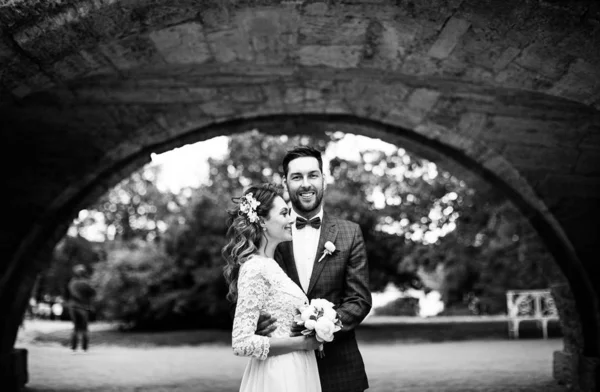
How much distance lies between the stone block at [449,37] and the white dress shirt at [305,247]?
4.37 ft

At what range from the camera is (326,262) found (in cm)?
294

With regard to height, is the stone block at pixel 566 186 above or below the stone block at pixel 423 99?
below

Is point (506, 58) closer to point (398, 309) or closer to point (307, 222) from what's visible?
point (307, 222)

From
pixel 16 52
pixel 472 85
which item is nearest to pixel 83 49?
pixel 16 52

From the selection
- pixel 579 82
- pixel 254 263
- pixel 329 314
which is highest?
pixel 579 82

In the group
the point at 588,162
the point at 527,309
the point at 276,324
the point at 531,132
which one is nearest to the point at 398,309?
the point at 527,309

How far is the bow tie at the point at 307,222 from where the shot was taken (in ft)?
9.95

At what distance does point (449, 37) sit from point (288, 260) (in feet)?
5.47

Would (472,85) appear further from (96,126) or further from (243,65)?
(96,126)

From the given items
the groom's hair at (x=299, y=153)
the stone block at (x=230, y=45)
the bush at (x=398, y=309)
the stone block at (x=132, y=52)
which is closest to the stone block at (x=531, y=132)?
the stone block at (x=230, y=45)

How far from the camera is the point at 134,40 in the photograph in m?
3.99

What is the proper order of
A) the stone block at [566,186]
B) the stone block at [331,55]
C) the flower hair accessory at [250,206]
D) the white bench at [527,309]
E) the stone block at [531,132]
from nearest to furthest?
1. the flower hair accessory at [250,206]
2. the stone block at [331,55]
3. the stone block at [531,132]
4. the stone block at [566,186]
5. the white bench at [527,309]

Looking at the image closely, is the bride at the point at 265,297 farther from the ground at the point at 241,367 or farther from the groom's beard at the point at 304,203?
the ground at the point at 241,367

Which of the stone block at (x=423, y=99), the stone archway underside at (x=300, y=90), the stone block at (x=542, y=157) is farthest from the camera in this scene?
the stone block at (x=542, y=157)
